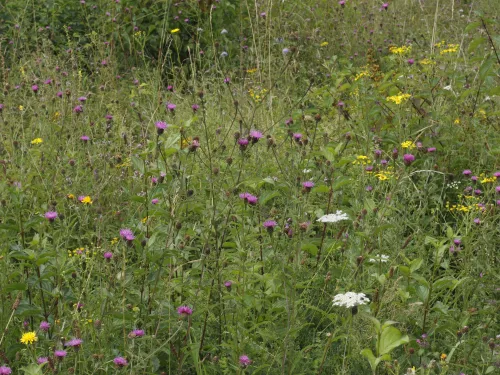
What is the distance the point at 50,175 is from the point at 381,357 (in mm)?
2158

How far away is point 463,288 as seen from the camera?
2.42 meters

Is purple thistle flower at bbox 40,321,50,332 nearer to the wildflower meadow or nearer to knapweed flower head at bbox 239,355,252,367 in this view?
the wildflower meadow

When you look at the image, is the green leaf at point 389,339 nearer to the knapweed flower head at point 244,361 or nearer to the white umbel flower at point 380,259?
the knapweed flower head at point 244,361

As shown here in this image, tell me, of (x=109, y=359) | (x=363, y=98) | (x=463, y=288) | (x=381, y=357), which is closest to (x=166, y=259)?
(x=109, y=359)

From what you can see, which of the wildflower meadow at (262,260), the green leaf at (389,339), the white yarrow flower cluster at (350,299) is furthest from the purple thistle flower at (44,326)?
the green leaf at (389,339)

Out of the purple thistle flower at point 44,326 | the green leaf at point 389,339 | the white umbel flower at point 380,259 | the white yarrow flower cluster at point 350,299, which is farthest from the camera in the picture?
the white umbel flower at point 380,259

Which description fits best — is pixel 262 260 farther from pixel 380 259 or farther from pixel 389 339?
pixel 389 339

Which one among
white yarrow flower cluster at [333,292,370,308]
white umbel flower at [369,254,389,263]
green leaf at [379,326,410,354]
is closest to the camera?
green leaf at [379,326,410,354]

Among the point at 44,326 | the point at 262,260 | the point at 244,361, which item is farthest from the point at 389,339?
the point at 44,326

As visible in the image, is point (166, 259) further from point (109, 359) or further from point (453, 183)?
point (453, 183)

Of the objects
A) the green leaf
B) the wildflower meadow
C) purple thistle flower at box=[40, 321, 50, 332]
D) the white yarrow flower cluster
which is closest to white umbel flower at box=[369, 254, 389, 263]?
the wildflower meadow

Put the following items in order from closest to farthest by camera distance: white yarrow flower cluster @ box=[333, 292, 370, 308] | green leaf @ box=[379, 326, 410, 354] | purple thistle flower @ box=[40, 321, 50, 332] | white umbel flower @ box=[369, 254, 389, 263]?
green leaf @ box=[379, 326, 410, 354], white yarrow flower cluster @ box=[333, 292, 370, 308], purple thistle flower @ box=[40, 321, 50, 332], white umbel flower @ box=[369, 254, 389, 263]

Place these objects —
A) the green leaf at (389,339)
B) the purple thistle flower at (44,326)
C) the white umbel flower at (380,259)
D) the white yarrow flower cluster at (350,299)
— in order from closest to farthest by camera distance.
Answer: the green leaf at (389,339)
the white yarrow flower cluster at (350,299)
the purple thistle flower at (44,326)
the white umbel flower at (380,259)

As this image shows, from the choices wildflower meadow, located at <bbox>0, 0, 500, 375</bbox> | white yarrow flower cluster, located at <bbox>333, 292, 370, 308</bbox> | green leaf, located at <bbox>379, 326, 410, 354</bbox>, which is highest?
green leaf, located at <bbox>379, 326, 410, 354</bbox>
